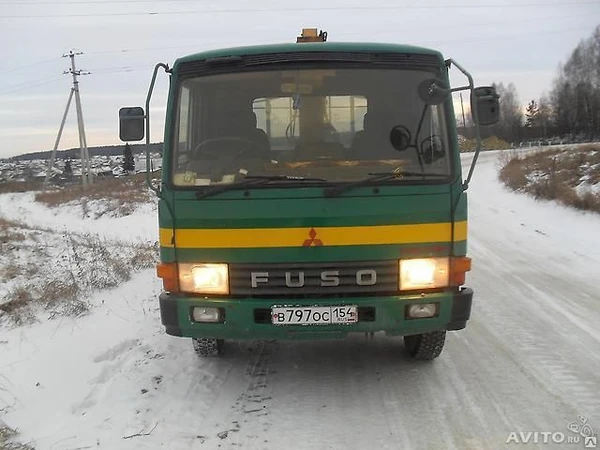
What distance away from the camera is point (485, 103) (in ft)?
14.0

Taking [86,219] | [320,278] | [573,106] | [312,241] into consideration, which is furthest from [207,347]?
[573,106]

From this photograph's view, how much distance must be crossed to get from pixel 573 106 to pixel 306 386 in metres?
76.6

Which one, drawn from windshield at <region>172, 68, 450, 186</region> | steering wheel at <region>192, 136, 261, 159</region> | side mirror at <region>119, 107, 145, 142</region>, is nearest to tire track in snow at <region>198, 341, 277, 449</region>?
windshield at <region>172, 68, 450, 186</region>

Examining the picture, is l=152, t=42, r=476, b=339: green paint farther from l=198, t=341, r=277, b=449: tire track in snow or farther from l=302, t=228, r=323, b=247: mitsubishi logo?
l=198, t=341, r=277, b=449: tire track in snow

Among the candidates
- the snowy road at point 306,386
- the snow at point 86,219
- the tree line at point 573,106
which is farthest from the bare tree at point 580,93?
the snowy road at point 306,386

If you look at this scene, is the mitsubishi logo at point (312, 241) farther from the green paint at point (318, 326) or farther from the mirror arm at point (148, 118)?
the mirror arm at point (148, 118)

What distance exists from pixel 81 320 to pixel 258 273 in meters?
3.22

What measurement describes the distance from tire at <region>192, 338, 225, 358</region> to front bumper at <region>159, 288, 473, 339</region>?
715 mm

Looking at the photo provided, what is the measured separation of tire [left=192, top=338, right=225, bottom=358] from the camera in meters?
4.77

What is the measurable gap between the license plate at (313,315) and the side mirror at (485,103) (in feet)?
5.87

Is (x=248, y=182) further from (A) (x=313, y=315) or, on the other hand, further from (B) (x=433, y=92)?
(B) (x=433, y=92)

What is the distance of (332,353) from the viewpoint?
5.04 metres

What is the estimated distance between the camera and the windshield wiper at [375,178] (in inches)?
151

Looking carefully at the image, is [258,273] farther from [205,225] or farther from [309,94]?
[309,94]
